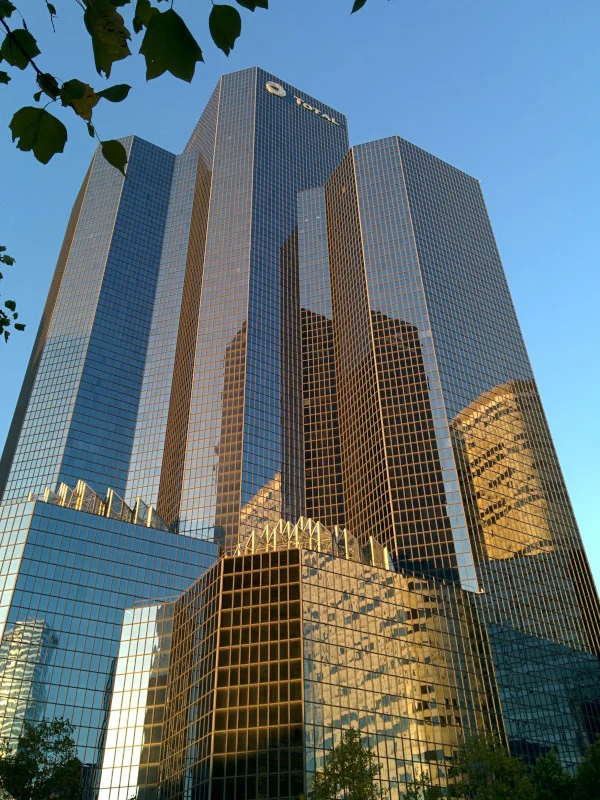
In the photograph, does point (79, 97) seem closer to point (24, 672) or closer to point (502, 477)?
point (24, 672)

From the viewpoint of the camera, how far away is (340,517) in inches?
5935

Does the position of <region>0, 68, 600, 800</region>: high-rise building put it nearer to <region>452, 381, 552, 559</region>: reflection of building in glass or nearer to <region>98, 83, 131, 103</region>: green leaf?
<region>452, 381, 552, 559</region>: reflection of building in glass

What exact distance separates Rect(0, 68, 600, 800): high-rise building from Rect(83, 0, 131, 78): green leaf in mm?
67027

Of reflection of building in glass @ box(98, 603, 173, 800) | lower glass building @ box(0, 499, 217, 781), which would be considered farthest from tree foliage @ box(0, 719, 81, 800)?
lower glass building @ box(0, 499, 217, 781)

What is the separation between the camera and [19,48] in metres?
4.35

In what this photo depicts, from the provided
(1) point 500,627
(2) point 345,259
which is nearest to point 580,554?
(1) point 500,627

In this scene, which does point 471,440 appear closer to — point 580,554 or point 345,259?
point 580,554

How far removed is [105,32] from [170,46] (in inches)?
17.4

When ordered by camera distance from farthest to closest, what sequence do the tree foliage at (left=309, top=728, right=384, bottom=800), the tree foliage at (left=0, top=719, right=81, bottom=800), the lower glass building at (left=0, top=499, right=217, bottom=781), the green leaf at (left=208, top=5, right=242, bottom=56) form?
Answer: the lower glass building at (left=0, top=499, right=217, bottom=781), the tree foliage at (left=309, top=728, right=384, bottom=800), the tree foliage at (left=0, top=719, right=81, bottom=800), the green leaf at (left=208, top=5, right=242, bottom=56)

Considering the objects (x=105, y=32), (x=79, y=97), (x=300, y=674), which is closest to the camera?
(x=105, y=32)

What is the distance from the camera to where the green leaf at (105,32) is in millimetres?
4016

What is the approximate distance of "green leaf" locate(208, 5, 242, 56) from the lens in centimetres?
A: 399

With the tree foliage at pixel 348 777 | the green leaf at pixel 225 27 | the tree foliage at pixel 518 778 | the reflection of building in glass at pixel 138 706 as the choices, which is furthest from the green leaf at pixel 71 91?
the reflection of building in glass at pixel 138 706

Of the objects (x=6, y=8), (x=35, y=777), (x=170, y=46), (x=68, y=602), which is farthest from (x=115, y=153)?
(x=68, y=602)
